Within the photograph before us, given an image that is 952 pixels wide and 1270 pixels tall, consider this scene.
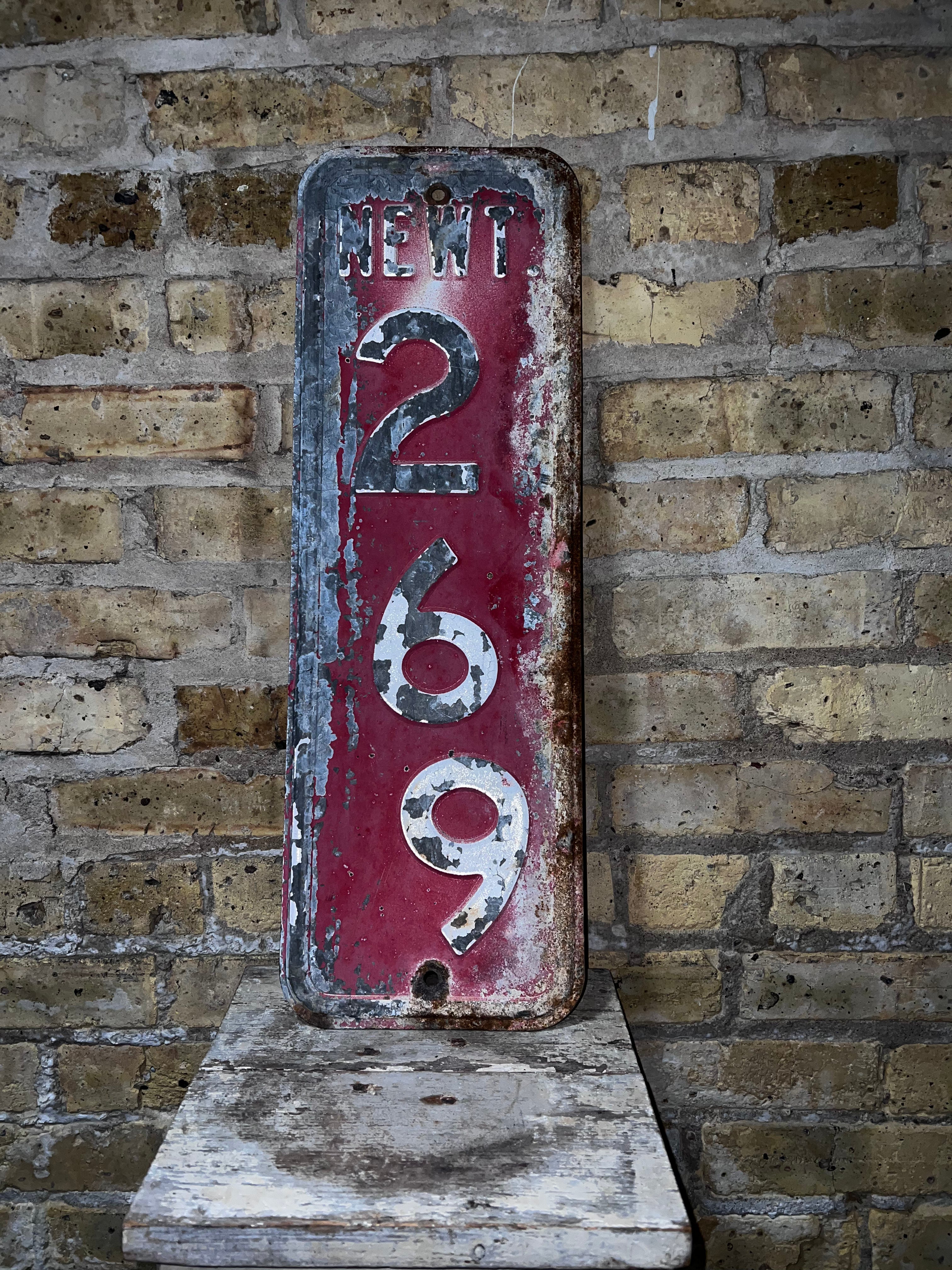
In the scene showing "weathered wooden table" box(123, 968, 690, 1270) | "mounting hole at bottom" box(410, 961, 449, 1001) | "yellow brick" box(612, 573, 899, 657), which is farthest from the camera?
"yellow brick" box(612, 573, 899, 657)

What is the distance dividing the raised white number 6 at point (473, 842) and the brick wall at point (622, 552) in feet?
0.49

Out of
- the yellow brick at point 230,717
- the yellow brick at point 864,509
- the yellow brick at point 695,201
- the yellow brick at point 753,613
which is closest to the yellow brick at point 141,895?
the yellow brick at point 230,717

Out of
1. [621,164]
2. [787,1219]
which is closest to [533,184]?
[621,164]

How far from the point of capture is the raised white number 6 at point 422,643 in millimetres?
889

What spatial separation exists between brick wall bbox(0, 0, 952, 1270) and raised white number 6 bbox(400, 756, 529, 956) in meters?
0.15

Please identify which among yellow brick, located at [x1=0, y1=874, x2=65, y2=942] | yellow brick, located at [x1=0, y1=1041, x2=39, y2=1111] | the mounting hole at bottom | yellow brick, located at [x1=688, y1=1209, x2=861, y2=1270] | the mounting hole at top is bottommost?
yellow brick, located at [x1=688, y1=1209, x2=861, y2=1270]

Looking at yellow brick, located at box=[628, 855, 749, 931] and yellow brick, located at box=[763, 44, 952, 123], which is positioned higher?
yellow brick, located at box=[763, 44, 952, 123]

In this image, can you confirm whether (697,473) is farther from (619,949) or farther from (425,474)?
(619,949)

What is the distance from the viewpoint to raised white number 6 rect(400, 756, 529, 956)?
0.88m

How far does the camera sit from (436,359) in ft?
2.93

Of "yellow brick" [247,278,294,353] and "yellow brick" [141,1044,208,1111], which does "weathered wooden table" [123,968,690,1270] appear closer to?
"yellow brick" [141,1044,208,1111]

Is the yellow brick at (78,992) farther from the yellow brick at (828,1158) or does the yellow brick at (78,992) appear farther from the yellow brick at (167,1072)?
the yellow brick at (828,1158)

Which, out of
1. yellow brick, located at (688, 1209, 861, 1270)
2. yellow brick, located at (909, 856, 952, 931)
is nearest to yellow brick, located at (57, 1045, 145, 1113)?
yellow brick, located at (688, 1209, 861, 1270)

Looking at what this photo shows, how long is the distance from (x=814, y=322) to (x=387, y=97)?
1.70ft
